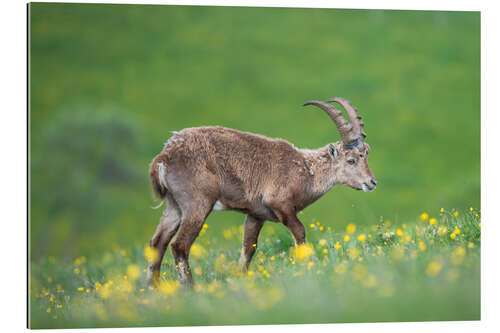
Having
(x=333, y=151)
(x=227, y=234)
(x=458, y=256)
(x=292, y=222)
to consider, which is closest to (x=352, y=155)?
(x=333, y=151)

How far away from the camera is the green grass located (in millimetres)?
7238

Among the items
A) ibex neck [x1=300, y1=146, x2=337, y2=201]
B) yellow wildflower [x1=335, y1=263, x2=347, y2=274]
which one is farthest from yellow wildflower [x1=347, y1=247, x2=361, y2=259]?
ibex neck [x1=300, y1=146, x2=337, y2=201]

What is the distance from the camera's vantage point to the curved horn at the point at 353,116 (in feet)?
28.3

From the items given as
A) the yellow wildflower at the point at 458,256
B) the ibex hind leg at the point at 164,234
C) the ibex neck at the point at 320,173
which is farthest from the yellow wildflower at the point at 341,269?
the ibex hind leg at the point at 164,234

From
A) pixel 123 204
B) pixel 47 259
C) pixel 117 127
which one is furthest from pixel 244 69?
pixel 47 259

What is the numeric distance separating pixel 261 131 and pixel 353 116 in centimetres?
251

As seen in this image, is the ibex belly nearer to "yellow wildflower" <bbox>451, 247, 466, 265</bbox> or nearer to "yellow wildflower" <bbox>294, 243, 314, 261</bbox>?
"yellow wildflower" <bbox>294, 243, 314, 261</bbox>

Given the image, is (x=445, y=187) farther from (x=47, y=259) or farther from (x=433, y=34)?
(x=47, y=259)

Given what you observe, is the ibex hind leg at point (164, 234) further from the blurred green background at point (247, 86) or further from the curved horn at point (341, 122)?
the curved horn at point (341, 122)

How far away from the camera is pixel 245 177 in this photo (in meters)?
8.45

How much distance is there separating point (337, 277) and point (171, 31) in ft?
13.3

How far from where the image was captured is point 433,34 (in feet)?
31.8

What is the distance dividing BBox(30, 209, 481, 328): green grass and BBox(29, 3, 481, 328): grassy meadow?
0.02 metres

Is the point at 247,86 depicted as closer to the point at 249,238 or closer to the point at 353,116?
the point at 353,116
